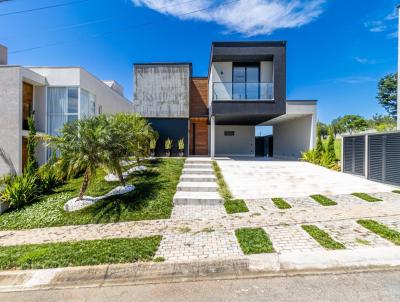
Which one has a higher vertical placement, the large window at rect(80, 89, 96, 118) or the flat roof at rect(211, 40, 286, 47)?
the flat roof at rect(211, 40, 286, 47)

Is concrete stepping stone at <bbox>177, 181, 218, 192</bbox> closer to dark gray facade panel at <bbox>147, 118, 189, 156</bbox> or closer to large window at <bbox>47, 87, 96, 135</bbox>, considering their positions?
dark gray facade panel at <bbox>147, 118, 189, 156</bbox>

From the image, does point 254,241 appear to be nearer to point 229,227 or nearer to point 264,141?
point 229,227

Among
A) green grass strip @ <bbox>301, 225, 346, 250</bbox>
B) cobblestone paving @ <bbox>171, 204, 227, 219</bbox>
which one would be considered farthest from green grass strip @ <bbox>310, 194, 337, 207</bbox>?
cobblestone paving @ <bbox>171, 204, 227, 219</bbox>

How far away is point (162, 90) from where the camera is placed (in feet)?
49.0

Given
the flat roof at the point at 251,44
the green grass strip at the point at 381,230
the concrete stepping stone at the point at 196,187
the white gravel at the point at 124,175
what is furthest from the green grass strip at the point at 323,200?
the flat roof at the point at 251,44

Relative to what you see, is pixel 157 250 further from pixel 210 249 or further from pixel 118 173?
pixel 118 173

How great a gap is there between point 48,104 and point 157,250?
441 inches

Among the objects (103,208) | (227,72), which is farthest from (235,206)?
(227,72)

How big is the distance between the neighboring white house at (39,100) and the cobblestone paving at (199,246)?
958 cm

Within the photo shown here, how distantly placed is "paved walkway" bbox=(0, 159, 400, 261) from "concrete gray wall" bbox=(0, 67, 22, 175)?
5850 millimetres

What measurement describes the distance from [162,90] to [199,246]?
1289 centimetres

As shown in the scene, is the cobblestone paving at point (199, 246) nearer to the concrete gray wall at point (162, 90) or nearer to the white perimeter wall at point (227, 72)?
the white perimeter wall at point (227, 72)

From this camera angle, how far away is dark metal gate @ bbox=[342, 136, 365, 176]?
9.17m

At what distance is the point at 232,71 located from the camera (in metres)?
12.9
